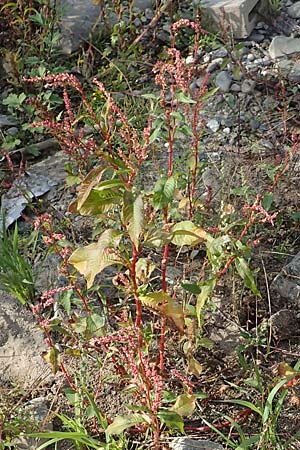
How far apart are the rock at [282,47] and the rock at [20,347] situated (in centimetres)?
204

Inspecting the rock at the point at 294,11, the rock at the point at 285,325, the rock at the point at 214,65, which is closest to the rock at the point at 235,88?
the rock at the point at 214,65

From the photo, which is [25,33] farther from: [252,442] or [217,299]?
[252,442]

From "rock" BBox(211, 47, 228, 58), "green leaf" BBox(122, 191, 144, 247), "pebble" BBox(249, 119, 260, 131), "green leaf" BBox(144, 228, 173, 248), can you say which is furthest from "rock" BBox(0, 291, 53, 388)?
"rock" BBox(211, 47, 228, 58)

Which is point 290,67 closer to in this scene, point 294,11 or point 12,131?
point 294,11

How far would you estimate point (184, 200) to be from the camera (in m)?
2.36

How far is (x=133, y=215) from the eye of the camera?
172 cm

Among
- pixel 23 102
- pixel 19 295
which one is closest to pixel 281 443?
pixel 19 295

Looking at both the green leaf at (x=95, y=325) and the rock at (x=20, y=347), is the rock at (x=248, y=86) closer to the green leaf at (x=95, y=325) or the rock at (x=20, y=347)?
the rock at (x=20, y=347)

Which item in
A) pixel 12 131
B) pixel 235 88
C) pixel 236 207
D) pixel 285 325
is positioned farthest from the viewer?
pixel 235 88

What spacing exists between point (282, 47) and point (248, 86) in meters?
0.43

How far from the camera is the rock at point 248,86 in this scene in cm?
373

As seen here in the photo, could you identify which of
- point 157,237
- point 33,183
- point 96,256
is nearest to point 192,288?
Answer: point 157,237

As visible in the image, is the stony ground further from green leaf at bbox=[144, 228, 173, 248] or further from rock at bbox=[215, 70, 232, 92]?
green leaf at bbox=[144, 228, 173, 248]

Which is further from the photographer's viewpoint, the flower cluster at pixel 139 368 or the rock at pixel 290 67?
the rock at pixel 290 67
